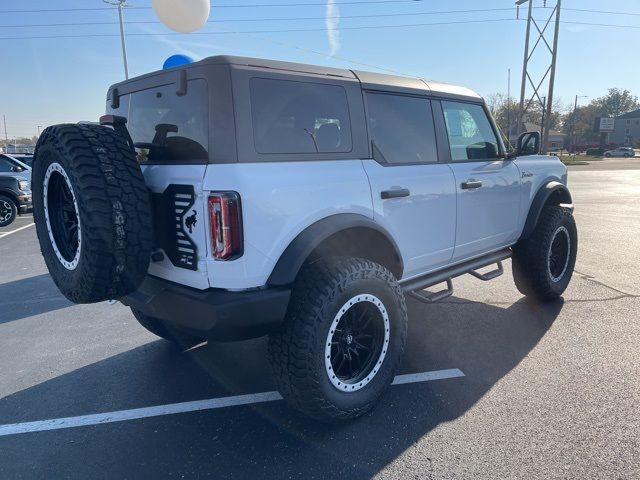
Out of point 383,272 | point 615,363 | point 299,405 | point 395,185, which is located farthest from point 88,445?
point 615,363

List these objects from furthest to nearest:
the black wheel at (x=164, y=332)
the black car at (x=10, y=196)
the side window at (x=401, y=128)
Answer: the black car at (x=10, y=196)
the black wheel at (x=164, y=332)
the side window at (x=401, y=128)

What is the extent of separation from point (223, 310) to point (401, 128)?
6.10ft

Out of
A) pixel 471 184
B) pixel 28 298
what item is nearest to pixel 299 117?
pixel 471 184

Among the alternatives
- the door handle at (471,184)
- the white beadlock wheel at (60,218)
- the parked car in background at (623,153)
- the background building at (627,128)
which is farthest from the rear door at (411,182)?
the background building at (627,128)

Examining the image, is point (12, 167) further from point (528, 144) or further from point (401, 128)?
point (528, 144)

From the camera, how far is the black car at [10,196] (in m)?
10.2

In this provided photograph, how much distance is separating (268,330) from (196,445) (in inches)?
31.7

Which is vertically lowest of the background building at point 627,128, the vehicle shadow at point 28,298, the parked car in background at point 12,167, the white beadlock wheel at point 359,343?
the vehicle shadow at point 28,298

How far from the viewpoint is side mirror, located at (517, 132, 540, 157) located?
165 inches

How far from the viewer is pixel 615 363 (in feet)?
10.8

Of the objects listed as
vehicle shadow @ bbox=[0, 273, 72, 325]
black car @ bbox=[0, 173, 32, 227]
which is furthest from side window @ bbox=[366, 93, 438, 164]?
black car @ bbox=[0, 173, 32, 227]

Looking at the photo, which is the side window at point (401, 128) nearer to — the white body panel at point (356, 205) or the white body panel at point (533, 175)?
the white body panel at point (356, 205)

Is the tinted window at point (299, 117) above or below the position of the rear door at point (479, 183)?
above

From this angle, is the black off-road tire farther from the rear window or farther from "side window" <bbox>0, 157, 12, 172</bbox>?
"side window" <bbox>0, 157, 12, 172</bbox>
